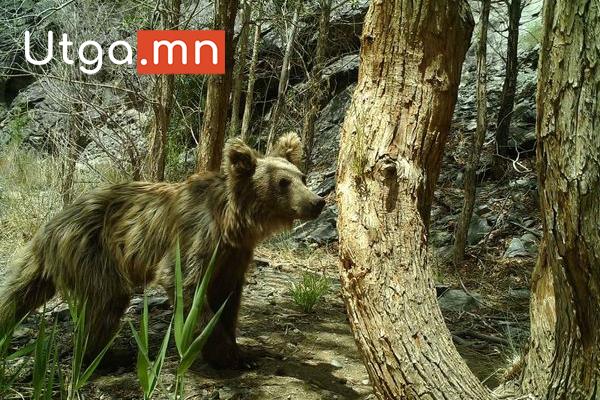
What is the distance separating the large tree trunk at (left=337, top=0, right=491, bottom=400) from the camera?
2.91 meters

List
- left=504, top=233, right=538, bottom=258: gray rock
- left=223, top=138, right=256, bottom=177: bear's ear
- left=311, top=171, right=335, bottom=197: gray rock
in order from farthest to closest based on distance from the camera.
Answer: left=311, top=171, right=335, bottom=197: gray rock, left=504, top=233, right=538, bottom=258: gray rock, left=223, top=138, right=256, bottom=177: bear's ear

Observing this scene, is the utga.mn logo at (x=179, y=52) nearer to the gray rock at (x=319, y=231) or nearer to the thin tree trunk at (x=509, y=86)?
the gray rock at (x=319, y=231)

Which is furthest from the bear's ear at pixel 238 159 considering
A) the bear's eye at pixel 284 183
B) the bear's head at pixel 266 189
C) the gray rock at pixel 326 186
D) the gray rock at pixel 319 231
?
the gray rock at pixel 326 186

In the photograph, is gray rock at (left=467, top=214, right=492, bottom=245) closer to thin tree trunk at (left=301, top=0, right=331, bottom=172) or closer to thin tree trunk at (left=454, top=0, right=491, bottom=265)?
thin tree trunk at (left=454, top=0, right=491, bottom=265)

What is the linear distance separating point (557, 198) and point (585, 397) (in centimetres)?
89

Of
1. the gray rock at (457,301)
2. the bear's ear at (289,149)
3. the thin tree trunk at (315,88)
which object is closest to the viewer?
the bear's ear at (289,149)

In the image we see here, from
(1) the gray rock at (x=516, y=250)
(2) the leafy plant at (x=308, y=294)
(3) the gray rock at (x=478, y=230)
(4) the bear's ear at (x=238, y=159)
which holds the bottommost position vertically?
(2) the leafy plant at (x=308, y=294)

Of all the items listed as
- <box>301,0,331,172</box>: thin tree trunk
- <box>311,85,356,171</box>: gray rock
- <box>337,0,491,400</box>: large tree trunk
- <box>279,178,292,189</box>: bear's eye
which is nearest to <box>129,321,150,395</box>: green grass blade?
<box>337,0,491,400</box>: large tree trunk

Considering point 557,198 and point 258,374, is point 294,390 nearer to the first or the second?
point 258,374

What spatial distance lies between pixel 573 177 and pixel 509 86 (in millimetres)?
7865

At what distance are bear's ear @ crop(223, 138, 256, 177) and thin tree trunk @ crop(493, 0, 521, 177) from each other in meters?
4.98

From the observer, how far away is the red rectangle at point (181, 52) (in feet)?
22.1

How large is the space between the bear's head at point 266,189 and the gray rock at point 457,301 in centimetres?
252

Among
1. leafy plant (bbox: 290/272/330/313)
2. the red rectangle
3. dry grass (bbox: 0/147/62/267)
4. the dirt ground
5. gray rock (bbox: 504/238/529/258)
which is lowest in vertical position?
the dirt ground
